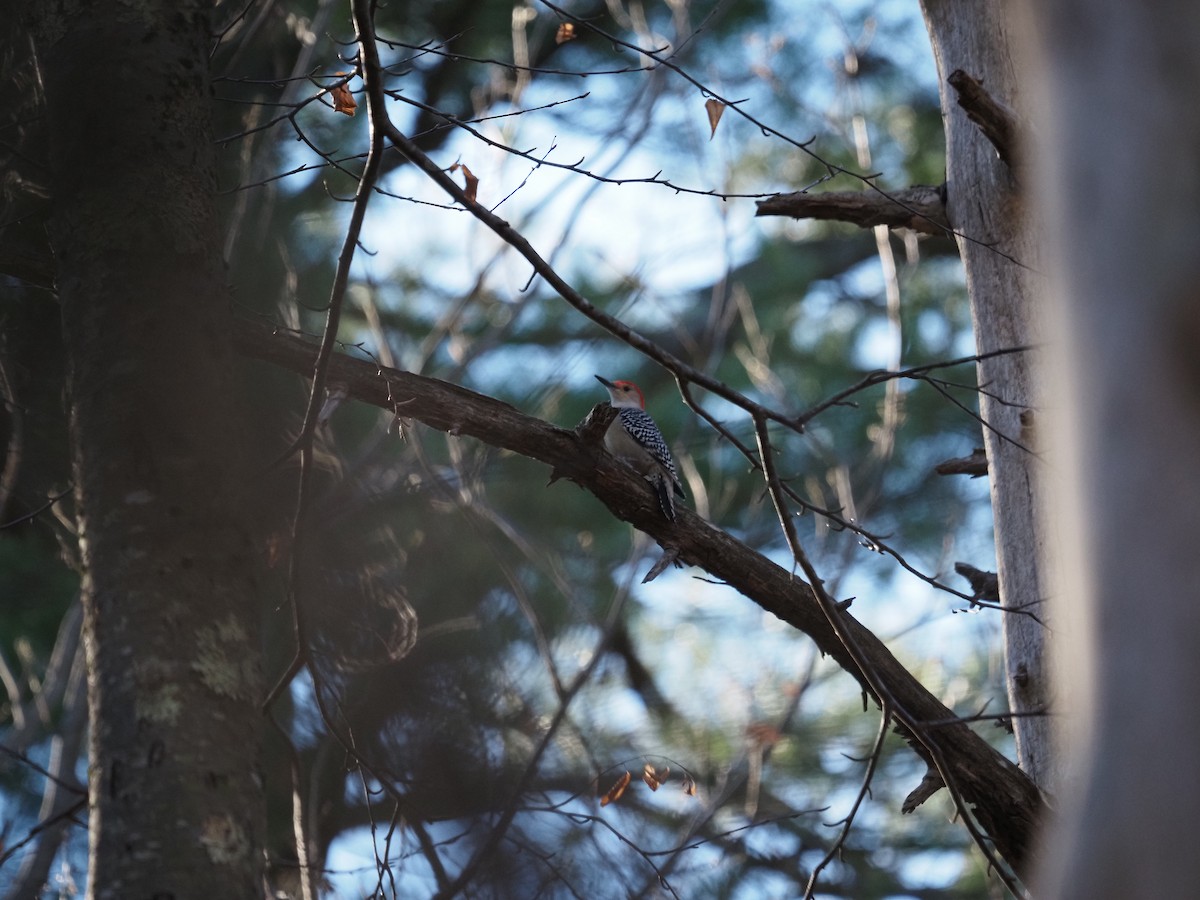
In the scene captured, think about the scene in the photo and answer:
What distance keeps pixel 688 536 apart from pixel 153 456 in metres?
1.48

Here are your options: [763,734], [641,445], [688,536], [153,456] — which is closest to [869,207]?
[688,536]

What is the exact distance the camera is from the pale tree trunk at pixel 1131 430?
1120 millimetres

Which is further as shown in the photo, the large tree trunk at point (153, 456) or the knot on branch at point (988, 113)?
the knot on branch at point (988, 113)

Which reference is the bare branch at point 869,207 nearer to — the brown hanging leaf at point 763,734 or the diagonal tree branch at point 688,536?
the diagonal tree branch at point 688,536

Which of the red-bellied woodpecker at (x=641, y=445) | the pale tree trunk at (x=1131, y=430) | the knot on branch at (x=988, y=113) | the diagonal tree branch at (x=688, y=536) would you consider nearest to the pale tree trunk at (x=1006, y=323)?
the knot on branch at (x=988, y=113)

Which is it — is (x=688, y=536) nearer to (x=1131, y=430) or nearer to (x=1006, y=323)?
(x=1006, y=323)

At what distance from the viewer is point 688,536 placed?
123 inches

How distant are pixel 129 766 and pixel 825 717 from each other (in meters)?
6.10

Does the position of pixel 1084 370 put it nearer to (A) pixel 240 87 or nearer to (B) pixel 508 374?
(A) pixel 240 87

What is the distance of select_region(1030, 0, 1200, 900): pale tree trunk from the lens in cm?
112

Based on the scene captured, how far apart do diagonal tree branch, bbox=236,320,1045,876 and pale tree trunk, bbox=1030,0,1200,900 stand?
1.65 metres

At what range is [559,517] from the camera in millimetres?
7180

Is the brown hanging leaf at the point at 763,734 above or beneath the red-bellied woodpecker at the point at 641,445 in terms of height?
beneath

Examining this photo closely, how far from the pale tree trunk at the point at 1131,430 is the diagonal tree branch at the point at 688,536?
65.1 inches
